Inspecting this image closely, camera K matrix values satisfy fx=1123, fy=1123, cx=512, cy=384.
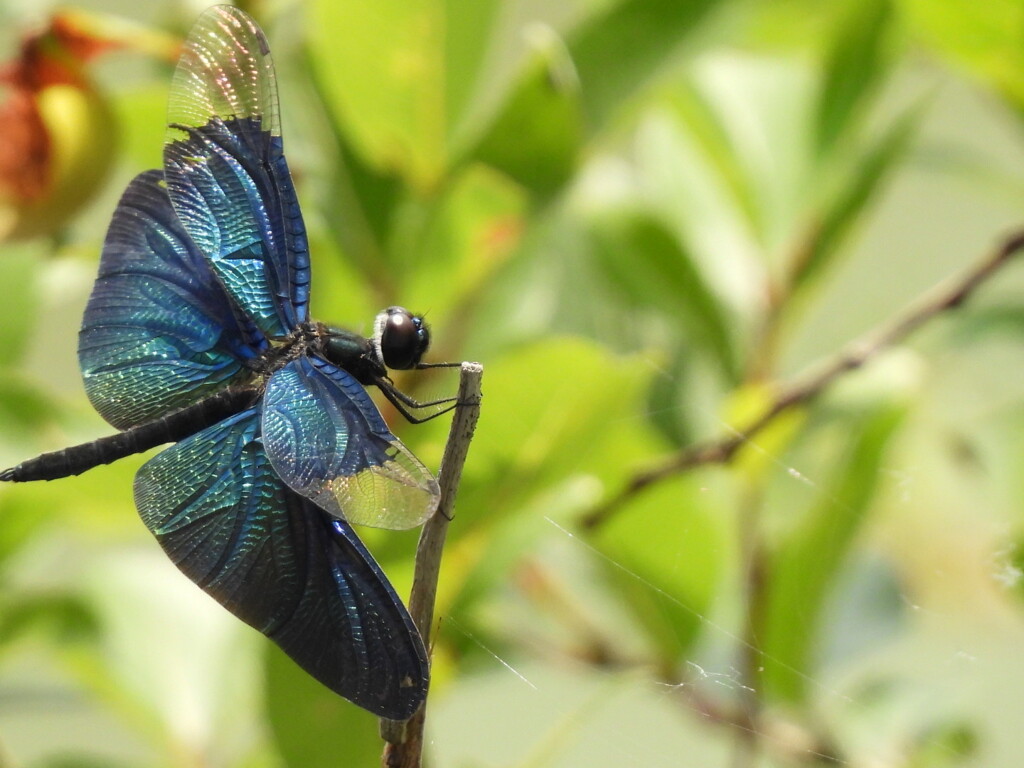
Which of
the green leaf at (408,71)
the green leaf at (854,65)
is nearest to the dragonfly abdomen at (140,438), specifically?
the green leaf at (408,71)

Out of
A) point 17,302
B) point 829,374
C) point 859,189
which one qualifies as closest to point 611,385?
point 829,374

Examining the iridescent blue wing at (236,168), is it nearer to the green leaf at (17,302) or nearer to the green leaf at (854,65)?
the green leaf at (17,302)

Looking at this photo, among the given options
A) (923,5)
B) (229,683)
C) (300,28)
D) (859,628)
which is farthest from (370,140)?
(859,628)

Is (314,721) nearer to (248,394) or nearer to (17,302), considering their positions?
(248,394)

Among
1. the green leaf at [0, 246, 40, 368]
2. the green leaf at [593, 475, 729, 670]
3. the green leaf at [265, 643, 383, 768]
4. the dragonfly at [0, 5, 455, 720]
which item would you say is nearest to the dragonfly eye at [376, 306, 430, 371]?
the dragonfly at [0, 5, 455, 720]

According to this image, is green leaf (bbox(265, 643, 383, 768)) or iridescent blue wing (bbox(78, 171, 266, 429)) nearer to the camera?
iridescent blue wing (bbox(78, 171, 266, 429))

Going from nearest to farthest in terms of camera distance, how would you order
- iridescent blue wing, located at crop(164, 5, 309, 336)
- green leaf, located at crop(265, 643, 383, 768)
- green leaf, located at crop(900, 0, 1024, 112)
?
iridescent blue wing, located at crop(164, 5, 309, 336)
green leaf, located at crop(265, 643, 383, 768)
green leaf, located at crop(900, 0, 1024, 112)

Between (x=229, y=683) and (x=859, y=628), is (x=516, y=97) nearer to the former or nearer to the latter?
(x=229, y=683)

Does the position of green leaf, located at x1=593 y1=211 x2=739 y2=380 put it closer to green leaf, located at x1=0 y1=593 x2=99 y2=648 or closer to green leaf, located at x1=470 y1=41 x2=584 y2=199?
green leaf, located at x1=470 y1=41 x2=584 y2=199
